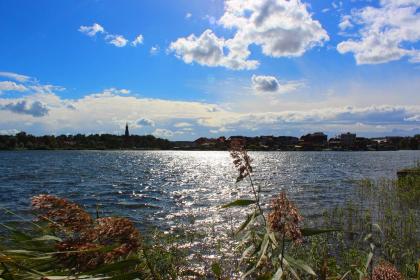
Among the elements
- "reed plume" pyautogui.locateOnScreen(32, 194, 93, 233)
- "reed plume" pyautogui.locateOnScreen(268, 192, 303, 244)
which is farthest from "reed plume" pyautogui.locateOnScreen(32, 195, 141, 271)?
"reed plume" pyautogui.locateOnScreen(268, 192, 303, 244)

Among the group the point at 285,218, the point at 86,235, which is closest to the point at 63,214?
the point at 86,235

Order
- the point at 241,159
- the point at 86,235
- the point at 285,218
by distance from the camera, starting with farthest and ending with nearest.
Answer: the point at 241,159, the point at 285,218, the point at 86,235

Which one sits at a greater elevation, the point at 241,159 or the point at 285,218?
the point at 241,159


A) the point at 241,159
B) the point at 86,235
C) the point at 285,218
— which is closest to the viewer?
the point at 86,235

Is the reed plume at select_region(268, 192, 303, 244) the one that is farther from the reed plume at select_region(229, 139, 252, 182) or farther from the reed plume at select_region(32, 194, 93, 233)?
the reed plume at select_region(32, 194, 93, 233)

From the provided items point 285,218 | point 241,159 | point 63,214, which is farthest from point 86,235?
point 241,159

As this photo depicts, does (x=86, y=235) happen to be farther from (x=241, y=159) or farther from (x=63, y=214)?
(x=241, y=159)

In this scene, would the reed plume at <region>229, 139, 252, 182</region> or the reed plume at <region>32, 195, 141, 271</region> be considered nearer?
the reed plume at <region>32, 195, 141, 271</region>

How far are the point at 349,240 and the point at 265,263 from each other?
50.2ft

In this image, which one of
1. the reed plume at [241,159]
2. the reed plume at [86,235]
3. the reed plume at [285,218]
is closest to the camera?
the reed plume at [86,235]

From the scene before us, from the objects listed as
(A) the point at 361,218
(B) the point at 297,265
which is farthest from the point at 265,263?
(A) the point at 361,218

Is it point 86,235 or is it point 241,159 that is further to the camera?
point 241,159

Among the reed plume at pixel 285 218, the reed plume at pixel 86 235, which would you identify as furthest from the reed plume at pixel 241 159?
the reed plume at pixel 86 235

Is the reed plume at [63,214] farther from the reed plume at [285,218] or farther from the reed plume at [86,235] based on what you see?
the reed plume at [285,218]
